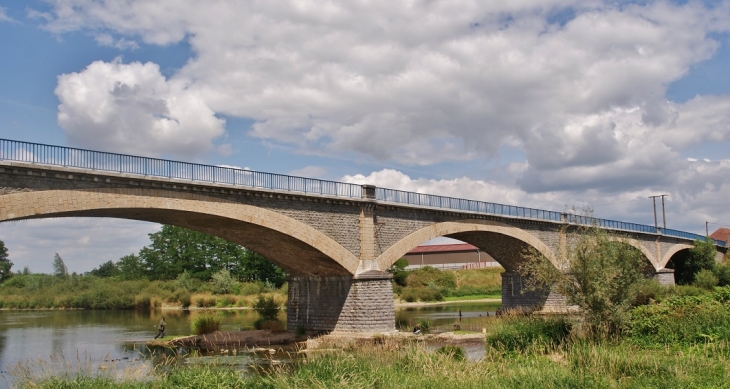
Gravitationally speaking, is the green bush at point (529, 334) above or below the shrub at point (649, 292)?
below

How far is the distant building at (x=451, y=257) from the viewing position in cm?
7825

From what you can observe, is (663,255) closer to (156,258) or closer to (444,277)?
(444,277)

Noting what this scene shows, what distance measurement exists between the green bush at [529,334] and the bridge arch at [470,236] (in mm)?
8930

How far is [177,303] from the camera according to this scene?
5725cm

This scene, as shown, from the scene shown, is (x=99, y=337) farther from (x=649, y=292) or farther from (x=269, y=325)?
(x=649, y=292)

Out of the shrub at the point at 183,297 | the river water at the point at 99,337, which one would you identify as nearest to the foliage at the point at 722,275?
the river water at the point at 99,337

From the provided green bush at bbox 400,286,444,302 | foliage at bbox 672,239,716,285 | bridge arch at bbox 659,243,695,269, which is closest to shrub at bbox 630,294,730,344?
green bush at bbox 400,286,444,302

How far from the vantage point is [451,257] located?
8188 cm

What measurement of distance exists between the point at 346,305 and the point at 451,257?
180ft

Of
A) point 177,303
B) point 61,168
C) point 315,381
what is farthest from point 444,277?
point 315,381

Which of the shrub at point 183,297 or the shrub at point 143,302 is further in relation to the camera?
the shrub at point 143,302

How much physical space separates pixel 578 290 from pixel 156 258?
69.4 meters

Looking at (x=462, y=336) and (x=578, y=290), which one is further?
(x=462, y=336)

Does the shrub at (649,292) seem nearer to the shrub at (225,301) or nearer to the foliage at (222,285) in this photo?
the shrub at (225,301)
